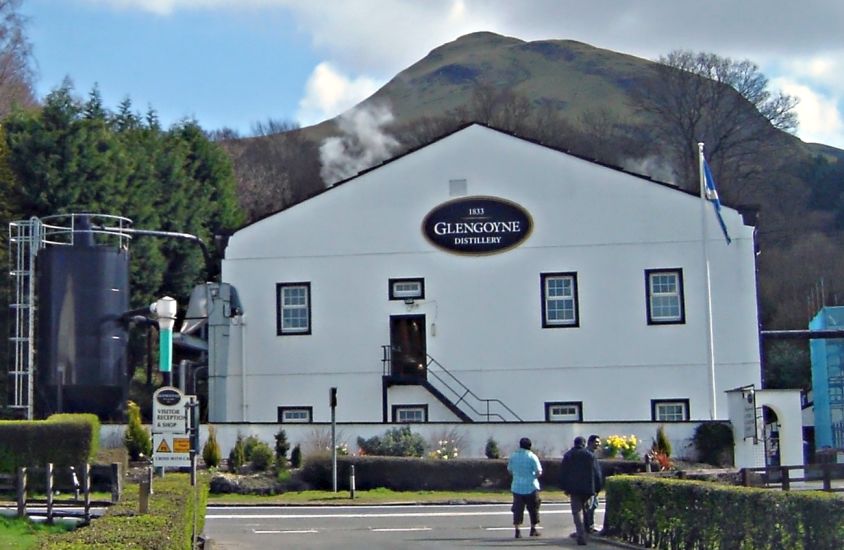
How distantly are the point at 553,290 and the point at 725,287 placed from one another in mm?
5310

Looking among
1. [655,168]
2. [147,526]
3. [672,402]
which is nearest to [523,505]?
[147,526]

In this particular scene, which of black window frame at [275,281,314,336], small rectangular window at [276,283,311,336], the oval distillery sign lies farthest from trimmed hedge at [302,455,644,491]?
the oval distillery sign

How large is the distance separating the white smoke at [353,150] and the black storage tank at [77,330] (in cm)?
3962

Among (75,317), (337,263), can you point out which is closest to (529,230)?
(337,263)

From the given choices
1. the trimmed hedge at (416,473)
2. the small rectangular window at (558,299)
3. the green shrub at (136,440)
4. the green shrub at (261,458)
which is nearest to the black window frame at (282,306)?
the small rectangular window at (558,299)

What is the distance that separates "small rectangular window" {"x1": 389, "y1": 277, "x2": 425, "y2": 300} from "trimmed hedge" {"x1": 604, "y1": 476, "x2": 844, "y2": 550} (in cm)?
2149

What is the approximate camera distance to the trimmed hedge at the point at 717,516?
47.4 feet

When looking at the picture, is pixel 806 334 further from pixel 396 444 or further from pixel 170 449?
pixel 170 449

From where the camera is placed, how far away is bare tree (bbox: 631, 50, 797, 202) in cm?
7325

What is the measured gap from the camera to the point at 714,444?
1404 inches

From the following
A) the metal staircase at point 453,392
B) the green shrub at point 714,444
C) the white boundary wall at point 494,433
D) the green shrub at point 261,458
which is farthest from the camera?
the metal staircase at point 453,392

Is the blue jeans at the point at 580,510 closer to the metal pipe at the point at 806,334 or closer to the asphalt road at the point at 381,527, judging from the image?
the asphalt road at the point at 381,527

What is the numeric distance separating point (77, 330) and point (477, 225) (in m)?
12.9

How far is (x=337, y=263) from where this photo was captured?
42688 mm
